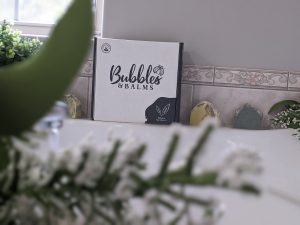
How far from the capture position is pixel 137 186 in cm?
18

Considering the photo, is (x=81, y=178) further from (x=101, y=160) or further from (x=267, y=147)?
(x=267, y=147)

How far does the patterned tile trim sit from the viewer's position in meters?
1.37

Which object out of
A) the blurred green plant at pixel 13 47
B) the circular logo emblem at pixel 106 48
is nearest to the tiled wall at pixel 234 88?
the circular logo emblem at pixel 106 48

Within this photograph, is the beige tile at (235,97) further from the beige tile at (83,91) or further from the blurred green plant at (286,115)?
the beige tile at (83,91)

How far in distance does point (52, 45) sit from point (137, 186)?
7 centimetres

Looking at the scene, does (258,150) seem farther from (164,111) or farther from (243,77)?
(243,77)

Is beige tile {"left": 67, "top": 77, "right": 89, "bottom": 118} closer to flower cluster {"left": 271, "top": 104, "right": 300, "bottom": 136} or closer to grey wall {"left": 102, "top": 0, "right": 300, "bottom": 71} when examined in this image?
grey wall {"left": 102, "top": 0, "right": 300, "bottom": 71}

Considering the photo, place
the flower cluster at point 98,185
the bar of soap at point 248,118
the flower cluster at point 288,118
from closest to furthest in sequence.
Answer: the flower cluster at point 98,185
the flower cluster at point 288,118
the bar of soap at point 248,118

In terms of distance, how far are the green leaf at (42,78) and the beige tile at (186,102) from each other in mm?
1190

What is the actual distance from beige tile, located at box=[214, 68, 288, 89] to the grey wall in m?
0.02

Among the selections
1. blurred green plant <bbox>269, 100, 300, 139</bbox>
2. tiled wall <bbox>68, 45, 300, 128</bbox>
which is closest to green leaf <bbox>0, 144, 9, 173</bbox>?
blurred green plant <bbox>269, 100, 300, 139</bbox>

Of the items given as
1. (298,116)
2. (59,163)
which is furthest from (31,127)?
(298,116)

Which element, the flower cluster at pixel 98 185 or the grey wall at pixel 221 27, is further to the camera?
the grey wall at pixel 221 27

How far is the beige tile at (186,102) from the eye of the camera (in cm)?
139
